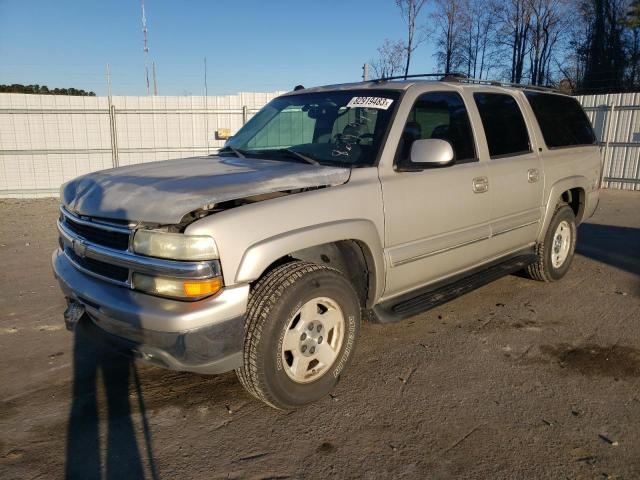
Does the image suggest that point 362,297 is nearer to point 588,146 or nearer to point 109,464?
point 109,464

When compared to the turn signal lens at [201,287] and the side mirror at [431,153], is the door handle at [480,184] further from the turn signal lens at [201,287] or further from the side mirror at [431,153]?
the turn signal lens at [201,287]

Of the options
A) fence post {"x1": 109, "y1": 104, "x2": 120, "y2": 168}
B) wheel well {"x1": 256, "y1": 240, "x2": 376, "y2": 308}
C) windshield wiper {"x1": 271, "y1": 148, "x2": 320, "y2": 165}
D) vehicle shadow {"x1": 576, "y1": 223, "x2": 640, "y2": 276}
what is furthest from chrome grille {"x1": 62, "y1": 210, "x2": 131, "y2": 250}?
fence post {"x1": 109, "y1": 104, "x2": 120, "y2": 168}

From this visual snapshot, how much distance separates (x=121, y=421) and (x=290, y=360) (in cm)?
105

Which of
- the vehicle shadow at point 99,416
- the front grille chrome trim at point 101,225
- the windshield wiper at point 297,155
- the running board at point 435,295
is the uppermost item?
the windshield wiper at point 297,155

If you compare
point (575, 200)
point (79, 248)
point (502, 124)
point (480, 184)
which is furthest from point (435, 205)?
point (575, 200)

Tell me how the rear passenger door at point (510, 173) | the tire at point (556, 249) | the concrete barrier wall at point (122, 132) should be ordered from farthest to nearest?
the concrete barrier wall at point (122, 132) < the tire at point (556, 249) < the rear passenger door at point (510, 173)

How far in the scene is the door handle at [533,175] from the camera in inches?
187

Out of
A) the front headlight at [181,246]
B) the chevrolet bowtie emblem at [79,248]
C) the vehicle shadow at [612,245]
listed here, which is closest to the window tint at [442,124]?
the front headlight at [181,246]

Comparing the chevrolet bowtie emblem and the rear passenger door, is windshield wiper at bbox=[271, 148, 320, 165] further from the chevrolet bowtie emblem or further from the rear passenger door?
the rear passenger door

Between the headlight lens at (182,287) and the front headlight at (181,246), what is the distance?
0.12 meters

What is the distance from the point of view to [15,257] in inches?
273

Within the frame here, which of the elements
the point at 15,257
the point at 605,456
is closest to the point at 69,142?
the point at 15,257

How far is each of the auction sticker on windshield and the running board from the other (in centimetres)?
140

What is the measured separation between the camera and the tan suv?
2666mm
